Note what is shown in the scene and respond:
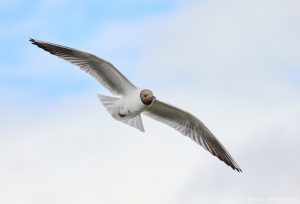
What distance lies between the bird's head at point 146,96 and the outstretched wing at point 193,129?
998 millimetres

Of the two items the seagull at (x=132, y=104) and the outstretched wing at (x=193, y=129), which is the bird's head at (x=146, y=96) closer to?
the seagull at (x=132, y=104)

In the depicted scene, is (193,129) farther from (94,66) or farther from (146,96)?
(94,66)

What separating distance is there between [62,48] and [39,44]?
0.43 meters

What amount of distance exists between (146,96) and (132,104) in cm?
29

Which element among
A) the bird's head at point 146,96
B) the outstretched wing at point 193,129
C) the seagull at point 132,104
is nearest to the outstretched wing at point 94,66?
the seagull at point 132,104

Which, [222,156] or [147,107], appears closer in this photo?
[147,107]

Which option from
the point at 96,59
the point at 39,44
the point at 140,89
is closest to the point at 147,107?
the point at 140,89

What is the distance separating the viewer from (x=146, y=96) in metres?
14.2

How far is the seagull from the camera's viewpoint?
1431 cm

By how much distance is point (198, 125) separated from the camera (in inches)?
604

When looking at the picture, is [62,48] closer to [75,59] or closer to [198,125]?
[75,59]

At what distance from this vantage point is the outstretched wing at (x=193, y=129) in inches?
604

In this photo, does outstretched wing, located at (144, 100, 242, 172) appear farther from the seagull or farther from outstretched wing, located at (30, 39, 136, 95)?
outstretched wing, located at (30, 39, 136, 95)

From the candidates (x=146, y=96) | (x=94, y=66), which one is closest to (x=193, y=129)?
(x=146, y=96)
